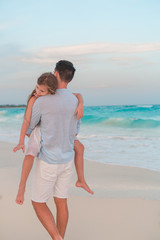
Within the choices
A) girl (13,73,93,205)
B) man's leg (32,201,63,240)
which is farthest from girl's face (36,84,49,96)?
man's leg (32,201,63,240)

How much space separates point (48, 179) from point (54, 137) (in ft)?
1.12

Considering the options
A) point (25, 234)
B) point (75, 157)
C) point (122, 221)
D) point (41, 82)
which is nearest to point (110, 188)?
point (122, 221)

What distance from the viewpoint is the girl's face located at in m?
2.50

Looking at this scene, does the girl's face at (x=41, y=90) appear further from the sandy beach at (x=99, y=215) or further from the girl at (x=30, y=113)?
the sandy beach at (x=99, y=215)

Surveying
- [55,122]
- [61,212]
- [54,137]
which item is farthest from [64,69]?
[61,212]

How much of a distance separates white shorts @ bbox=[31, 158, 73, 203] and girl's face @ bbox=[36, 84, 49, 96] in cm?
53

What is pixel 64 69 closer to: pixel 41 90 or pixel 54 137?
pixel 41 90

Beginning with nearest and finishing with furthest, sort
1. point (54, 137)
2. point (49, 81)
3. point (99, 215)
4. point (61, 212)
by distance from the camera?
point (49, 81), point (54, 137), point (61, 212), point (99, 215)

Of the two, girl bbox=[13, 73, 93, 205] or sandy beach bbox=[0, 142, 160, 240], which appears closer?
girl bbox=[13, 73, 93, 205]

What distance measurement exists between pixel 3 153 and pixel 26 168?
515 cm

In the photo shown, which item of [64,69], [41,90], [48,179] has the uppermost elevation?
[64,69]

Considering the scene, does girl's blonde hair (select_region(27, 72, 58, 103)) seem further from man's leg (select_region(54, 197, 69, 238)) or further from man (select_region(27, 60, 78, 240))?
man's leg (select_region(54, 197, 69, 238))

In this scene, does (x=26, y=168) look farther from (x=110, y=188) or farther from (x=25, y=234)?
(x=110, y=188)

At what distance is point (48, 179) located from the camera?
2650 millimetres
